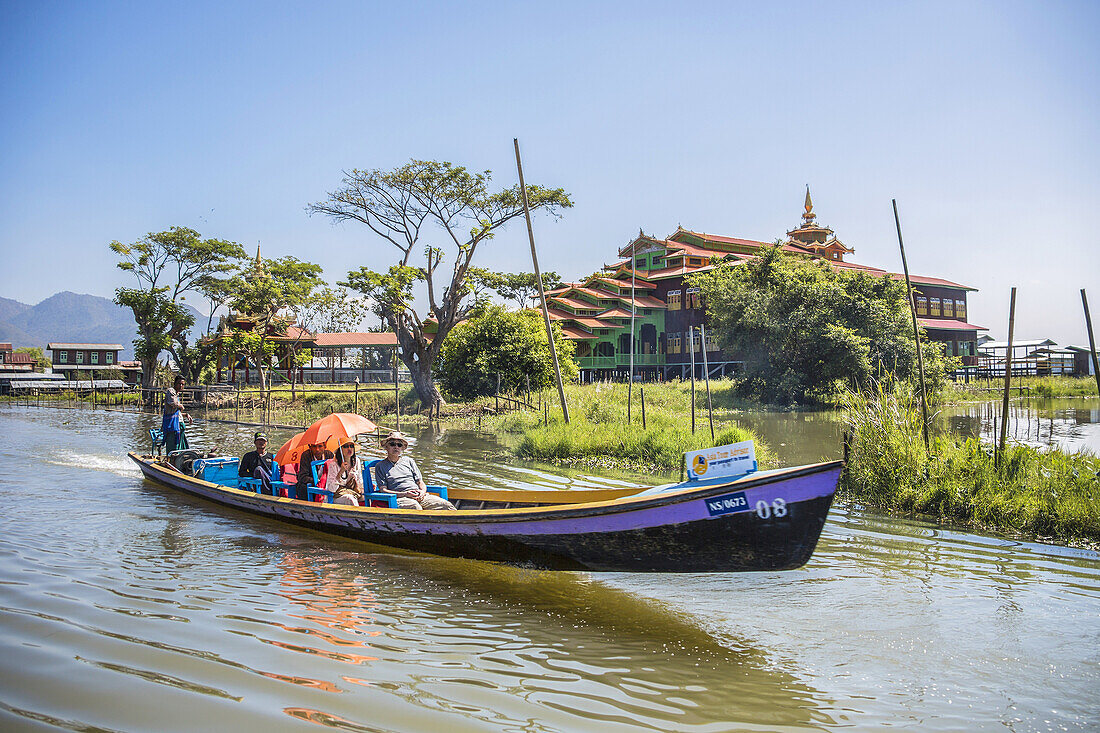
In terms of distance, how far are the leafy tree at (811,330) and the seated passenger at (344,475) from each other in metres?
24.4

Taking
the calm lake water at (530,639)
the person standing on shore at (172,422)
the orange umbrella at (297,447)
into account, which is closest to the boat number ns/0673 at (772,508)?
the calm lake water at (530,639)

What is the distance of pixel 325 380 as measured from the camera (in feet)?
158

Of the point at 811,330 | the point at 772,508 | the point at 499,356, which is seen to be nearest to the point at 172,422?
the point at 772,508

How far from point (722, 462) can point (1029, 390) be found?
37.1m

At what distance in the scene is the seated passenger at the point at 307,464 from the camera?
9.33m

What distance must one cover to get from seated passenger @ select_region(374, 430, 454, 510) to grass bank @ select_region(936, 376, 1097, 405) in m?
30.6

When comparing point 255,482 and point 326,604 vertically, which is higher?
point 255,482

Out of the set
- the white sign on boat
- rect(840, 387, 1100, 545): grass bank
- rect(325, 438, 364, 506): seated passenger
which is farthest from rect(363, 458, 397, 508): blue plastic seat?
rect(840, 387, 1100, 545): grass bank

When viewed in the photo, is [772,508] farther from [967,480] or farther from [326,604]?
[967,480]

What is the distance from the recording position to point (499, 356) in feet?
96.5

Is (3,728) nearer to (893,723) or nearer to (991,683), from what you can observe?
(893,723)

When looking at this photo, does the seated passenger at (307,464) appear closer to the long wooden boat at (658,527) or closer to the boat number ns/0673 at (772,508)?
the long wooden boat at (658,527)

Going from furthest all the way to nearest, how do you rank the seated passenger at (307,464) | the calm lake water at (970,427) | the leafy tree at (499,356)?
1. the leafy tree at (499,356)
2. the calm lake water at (970,427)
3. the seated passenger at (307,464)

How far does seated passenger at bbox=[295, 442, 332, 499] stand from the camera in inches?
367
